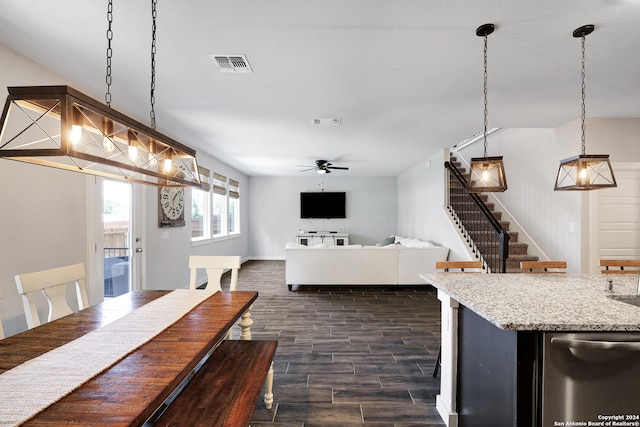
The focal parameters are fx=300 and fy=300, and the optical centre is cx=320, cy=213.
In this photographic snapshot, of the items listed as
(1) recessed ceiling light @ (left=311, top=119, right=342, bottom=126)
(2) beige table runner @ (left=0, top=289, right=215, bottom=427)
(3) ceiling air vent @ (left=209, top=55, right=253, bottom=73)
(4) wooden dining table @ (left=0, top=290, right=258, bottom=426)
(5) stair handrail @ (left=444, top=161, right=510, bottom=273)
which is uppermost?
(3) ceiling air vent @ (left=209, top=55, right=253, bottom=73)

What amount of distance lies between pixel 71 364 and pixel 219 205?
635 cm

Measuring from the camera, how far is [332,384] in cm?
253

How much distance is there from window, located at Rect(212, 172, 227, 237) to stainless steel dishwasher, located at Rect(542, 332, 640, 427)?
6.56 m

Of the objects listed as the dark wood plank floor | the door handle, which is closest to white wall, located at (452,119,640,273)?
the dark wood plank floor

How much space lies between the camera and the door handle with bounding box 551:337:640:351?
127cm

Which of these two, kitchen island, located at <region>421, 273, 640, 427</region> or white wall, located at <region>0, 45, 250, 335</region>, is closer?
kitchen island, located at <region>421, 273, 640, 427</region>

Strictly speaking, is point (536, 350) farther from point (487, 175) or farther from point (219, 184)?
point (219, 184)

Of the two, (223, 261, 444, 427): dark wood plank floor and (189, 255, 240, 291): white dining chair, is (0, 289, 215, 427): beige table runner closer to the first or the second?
(189, 255, 240, 291): white dining chair

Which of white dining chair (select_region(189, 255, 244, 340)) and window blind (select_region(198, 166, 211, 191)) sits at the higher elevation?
window blind (select_region(198, 166, 211, 191))

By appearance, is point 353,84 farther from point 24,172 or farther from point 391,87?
point 24,172

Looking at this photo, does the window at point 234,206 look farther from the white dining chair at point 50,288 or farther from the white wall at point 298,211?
the white dining chair at point 50,288

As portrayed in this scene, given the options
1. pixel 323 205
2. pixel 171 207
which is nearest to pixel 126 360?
pixel 171 207

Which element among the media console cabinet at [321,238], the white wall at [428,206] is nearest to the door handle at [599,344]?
the white wall at [428,206]

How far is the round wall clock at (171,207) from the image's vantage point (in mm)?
4661
